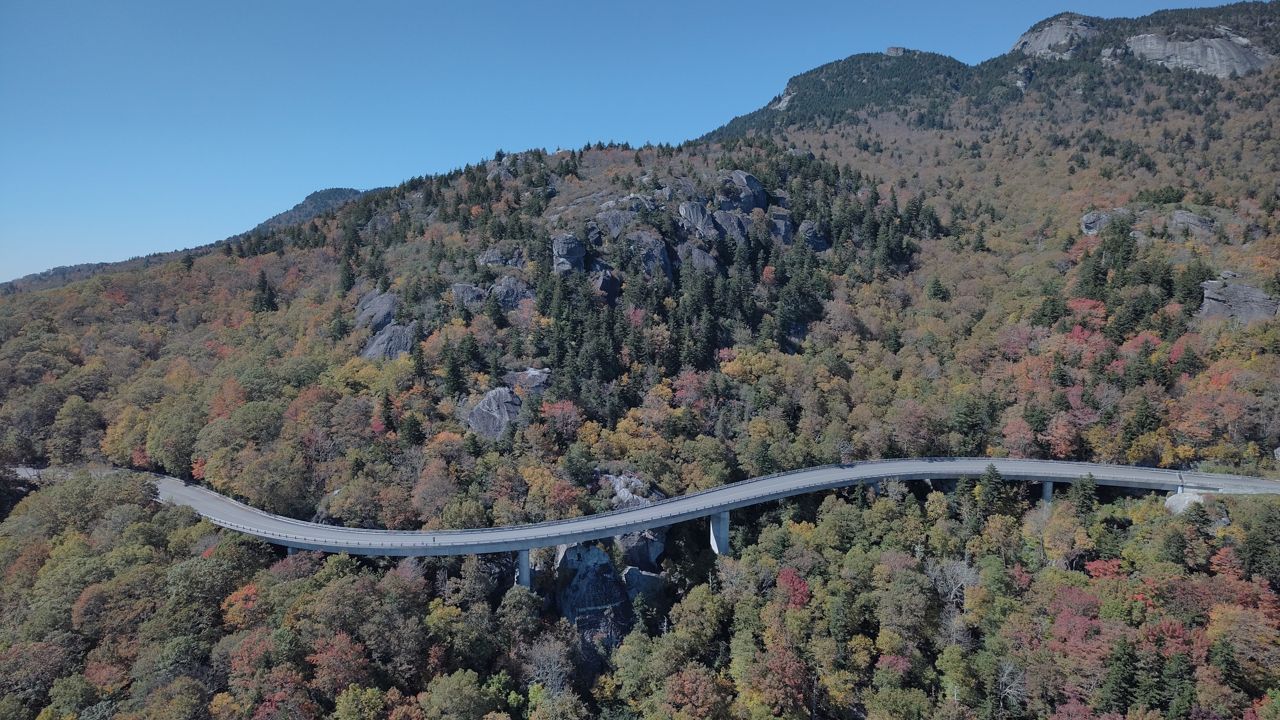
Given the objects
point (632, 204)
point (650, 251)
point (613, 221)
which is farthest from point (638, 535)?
point (632, 204)

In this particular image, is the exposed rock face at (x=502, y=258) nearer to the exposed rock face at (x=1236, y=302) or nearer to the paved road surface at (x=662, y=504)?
the paved road surface at (x=662, y=504)

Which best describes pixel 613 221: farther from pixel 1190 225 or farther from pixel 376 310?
pixel 1190 225

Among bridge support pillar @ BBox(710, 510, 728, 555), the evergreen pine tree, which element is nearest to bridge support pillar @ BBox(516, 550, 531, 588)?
bridge support pillar @ BBox(710, 510, 728, 555)

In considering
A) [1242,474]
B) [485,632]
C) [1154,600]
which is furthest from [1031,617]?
[485,632]

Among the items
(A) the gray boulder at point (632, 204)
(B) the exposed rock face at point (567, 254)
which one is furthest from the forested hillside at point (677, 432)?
(A) the gray boulder at point (632, 204)

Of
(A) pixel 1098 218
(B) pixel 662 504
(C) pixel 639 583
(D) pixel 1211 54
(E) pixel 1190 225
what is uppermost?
(D) pixel 1211 54

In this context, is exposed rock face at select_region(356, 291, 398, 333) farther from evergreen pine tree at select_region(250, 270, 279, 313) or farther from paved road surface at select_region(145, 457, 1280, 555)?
paved road surface at select_region(145, 457, 1280, 555)

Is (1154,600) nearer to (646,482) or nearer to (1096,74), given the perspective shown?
(646,482)
